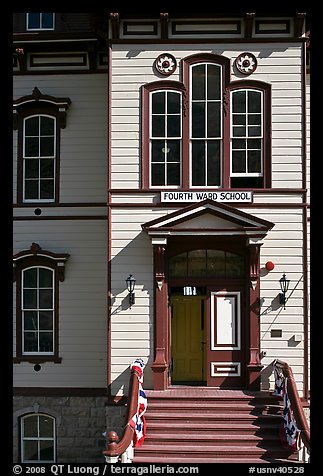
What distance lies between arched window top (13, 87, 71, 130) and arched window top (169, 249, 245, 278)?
4397 mm

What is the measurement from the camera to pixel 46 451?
47.5ft

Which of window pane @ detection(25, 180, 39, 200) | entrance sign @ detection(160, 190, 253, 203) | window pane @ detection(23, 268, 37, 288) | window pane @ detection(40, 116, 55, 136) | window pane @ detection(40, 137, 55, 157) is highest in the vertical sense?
window pane @ detection(40, 116, 55, 136)

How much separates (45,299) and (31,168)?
10.2ft

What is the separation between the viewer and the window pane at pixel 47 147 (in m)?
14.9

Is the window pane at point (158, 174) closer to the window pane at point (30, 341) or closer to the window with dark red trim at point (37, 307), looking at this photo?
the window with dark red trim at point (37, 307)

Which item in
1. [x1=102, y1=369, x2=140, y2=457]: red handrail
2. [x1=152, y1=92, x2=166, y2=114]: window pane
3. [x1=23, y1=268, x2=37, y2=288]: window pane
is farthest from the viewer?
[x1=23, y1=268, x2=37, y2=288]: window pane

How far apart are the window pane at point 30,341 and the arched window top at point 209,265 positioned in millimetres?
A: 3673

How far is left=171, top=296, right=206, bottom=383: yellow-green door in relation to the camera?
14.0 meters

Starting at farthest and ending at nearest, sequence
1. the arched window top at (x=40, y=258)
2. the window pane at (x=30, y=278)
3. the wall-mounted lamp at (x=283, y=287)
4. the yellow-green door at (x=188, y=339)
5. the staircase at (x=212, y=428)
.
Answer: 1. the window pane at (x=30, y=278)
2. the arched window top at (x=40, y=258)
3. the yellow-green door at (x=188, y=339)
4. the wall-mounted lamp at (x=283, y=287)
5. the staircase at (x=212, y=428)

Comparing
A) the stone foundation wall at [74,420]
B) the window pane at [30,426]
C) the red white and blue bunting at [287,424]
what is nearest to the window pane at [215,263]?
the red white and blue bunting at [287,424]

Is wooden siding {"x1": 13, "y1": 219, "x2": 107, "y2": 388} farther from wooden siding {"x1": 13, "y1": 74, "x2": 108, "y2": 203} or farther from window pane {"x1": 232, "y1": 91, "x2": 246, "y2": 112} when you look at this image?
window pane {"x1": 232, "y1": 91, "x2": 246, "y2": 112}

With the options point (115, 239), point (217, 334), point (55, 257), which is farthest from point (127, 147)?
point (217, 334)

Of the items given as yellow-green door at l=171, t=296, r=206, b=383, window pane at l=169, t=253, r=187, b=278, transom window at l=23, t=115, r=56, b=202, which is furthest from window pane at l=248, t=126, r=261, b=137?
transom window at l=23, t=115, r=56, b=202

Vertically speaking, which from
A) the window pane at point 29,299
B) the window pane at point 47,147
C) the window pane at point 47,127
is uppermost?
the window pane at point 47,127
